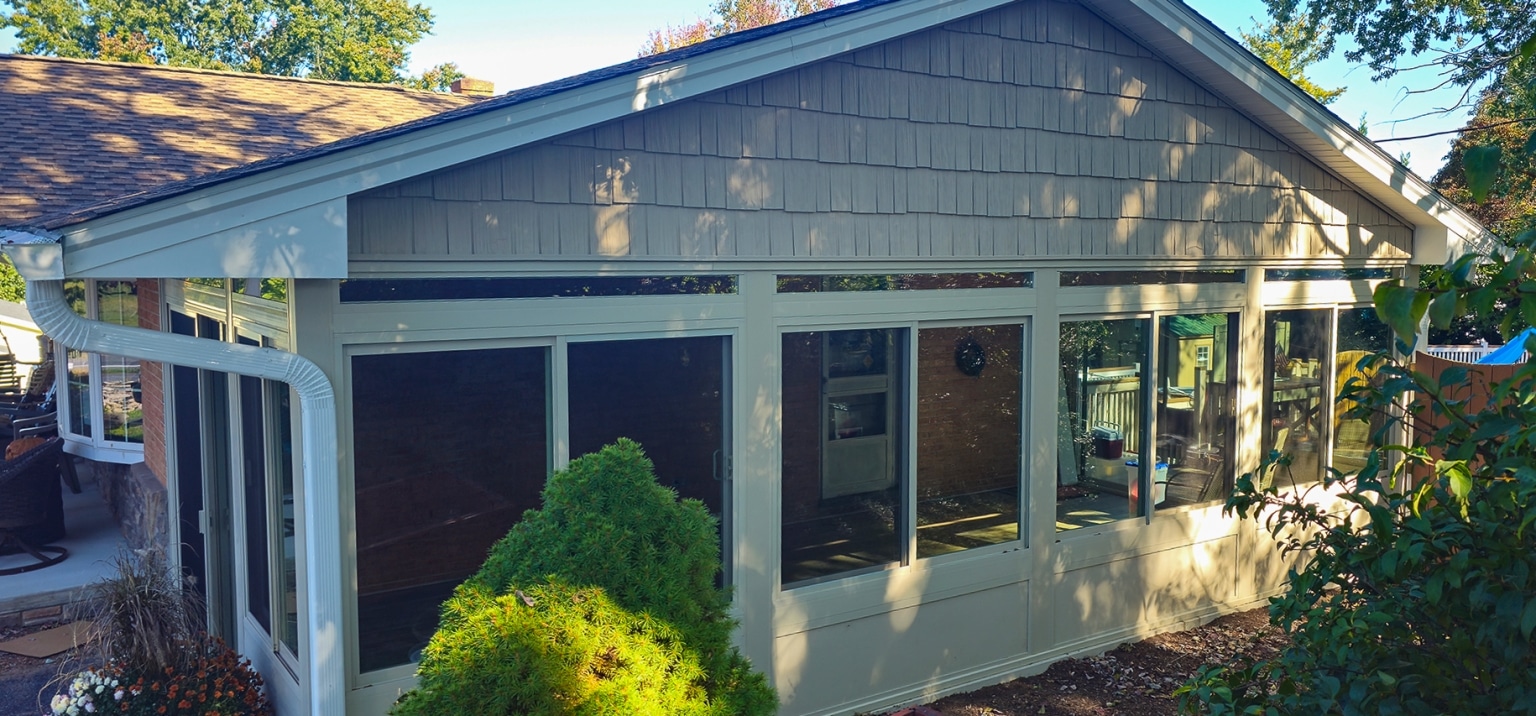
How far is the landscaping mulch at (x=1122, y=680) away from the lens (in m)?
6.55

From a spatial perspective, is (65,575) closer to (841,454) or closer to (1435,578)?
(841,454)

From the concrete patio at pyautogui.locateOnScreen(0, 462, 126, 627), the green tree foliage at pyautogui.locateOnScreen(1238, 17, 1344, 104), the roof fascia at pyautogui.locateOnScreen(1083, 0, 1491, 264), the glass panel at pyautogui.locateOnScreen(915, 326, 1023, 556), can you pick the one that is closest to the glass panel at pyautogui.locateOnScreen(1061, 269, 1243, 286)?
the glass panel at pyautogui.locateOnScreen(915, 326, 1023, 556)

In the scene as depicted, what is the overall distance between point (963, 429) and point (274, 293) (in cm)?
393

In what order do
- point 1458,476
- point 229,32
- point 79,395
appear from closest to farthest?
point 1458,476, point 79,395, point 229,32

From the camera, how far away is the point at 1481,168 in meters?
2.40

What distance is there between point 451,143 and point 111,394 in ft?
23.2

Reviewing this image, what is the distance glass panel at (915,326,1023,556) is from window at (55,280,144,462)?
6835mm

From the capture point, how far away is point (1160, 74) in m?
7.31

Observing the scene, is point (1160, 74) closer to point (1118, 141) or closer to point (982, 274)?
point (1118, 141)

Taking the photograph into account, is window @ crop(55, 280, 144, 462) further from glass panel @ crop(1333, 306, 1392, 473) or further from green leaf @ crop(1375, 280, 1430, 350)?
glass panel @ crop(1333, 306, 1392, 473)

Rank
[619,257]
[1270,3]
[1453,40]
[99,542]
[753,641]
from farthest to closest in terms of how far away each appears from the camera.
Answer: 1. [1270,3]
2. [1453,40]
3. [99,542]
4. [753,641]
5. [619,257]

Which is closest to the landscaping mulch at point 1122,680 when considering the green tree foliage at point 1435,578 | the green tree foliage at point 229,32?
the green tree foliage at point 1435,578

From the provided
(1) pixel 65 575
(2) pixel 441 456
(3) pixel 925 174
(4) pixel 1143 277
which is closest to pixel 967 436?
(3) pixel 925 174

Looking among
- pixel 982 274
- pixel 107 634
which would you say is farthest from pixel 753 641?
pixel 107 634
